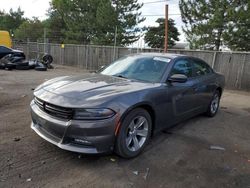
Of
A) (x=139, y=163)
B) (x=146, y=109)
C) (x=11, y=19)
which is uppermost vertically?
(x=11, y=19)

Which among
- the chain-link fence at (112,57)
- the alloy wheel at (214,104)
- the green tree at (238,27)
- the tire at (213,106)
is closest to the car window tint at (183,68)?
the tire at (213,106)

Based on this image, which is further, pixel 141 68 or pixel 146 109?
pixel 141 68

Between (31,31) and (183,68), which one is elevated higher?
(31,31)

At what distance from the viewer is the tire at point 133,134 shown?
11.1ft

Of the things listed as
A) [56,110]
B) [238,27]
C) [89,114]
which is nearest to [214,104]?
[89,114]

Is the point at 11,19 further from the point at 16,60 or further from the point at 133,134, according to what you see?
the point at 133,134

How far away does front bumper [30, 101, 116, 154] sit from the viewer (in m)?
3.11

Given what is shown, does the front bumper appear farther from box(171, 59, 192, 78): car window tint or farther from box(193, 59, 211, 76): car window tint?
box(193, 59, 211, 76): car window tint

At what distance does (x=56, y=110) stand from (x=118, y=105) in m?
0.79

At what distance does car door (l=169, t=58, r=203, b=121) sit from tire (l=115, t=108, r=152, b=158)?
738 millimetres

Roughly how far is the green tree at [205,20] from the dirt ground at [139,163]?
40.7 feet

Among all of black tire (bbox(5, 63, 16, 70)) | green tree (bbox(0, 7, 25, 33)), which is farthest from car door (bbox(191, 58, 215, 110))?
green tree (bbox(0, 7, 25, 33))

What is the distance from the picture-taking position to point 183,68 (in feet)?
15.8

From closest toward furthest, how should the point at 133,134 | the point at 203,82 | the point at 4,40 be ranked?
1. the point at 133,134
2. the point at 203,82
3. the point at 4,40
